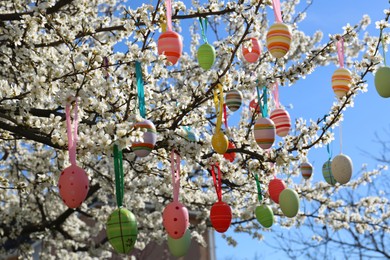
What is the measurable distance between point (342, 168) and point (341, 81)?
0.94m

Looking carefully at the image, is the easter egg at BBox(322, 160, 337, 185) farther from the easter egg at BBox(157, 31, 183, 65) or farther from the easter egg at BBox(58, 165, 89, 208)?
the easter egg at BBox(58, 165, 89, 208)

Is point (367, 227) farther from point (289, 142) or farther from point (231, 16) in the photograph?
point (231, 16)

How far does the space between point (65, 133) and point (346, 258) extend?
288 inches

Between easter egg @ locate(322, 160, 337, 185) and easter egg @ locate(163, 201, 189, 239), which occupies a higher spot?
easter egg @ locate(322, 160, 337, 185)

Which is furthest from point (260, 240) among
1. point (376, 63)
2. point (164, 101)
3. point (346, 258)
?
point (376, 63)

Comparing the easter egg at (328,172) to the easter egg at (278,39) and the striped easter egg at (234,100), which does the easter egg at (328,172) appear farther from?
the easter egg at (278,39)

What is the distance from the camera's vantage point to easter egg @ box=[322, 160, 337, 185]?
652cm

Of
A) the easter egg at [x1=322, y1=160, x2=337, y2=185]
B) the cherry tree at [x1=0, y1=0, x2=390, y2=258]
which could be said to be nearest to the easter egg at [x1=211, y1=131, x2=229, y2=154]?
the cherry tree at [x1=0, y1=0, x2=390, y2=258]

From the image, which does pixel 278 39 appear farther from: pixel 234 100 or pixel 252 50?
pixel 234 100

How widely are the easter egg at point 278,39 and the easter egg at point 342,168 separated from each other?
155cm

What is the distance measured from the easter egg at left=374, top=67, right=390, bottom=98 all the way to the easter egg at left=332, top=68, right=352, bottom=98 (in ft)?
1.32

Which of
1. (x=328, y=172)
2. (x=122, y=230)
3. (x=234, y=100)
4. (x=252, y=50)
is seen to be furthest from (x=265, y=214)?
(x=122, y=230)

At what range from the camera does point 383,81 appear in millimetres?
5395

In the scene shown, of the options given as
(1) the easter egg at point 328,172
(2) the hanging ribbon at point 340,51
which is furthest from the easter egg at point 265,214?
(2) the hanging ribbon at point 340,51
